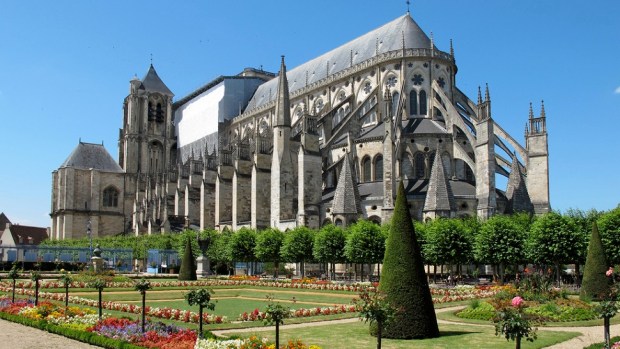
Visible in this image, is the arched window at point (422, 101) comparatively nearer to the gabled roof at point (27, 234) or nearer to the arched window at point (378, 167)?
the arched window at point (378, 167)

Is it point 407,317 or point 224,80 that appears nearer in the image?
point 407,317

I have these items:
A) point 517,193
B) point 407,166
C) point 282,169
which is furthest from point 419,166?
point 282,169

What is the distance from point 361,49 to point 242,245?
90.5ft

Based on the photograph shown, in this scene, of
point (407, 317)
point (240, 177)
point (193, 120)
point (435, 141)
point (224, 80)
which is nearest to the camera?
point (407, 317)

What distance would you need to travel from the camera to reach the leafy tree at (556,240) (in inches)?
1342

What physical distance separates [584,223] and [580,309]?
60.9 feet

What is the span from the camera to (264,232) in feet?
159

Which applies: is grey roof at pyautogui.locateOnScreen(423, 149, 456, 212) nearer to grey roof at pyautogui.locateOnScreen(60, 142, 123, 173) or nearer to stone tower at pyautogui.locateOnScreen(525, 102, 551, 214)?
stone tower at pyautogui.locateOnScreen(525, 102, 551, 214)

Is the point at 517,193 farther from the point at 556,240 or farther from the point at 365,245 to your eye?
the point at 365,245

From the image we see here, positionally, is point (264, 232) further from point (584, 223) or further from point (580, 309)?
point (580, 309)

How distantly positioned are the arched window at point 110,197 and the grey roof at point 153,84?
58.6 feet

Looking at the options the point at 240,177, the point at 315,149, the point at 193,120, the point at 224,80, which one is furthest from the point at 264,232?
the point at 193,120

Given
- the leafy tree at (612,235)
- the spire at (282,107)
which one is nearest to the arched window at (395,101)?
the spire at (282,107)

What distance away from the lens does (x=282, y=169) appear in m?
54.6
